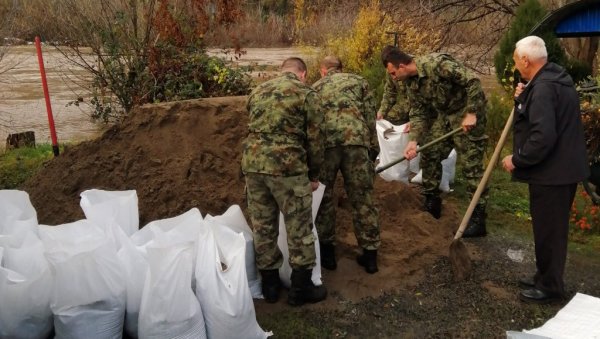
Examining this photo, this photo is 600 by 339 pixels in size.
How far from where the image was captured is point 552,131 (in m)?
3.45

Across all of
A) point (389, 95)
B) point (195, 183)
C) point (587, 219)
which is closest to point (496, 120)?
point (389, 95)

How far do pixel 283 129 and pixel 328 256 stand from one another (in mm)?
1170

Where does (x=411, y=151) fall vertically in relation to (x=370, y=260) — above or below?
above

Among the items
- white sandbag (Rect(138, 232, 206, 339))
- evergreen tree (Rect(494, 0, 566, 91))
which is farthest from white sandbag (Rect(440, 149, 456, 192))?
white sandbag (Rect(138, 232, 206, 339))

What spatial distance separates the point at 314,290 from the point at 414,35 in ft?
28.9

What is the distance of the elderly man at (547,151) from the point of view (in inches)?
137

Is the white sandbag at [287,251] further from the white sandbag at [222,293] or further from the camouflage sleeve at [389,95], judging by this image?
the camouflage sleeve at [389,95]

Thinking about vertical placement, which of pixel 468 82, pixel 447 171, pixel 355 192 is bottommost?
pixel 447 171

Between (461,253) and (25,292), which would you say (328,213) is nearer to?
(461,253)

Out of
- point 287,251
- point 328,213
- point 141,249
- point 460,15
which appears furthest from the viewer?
point 460,15

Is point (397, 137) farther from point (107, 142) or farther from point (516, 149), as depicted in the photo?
→ point (107, 142)

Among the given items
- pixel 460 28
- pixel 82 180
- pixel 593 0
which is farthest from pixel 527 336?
pixel 460 28

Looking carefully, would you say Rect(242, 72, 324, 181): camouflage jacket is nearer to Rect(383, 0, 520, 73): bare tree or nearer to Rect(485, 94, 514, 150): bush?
Rect(485, 94, 514, 150): bush

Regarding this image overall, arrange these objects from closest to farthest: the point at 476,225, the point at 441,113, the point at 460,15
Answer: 1. the point at 476,225
2. the point at 441,113
3. the point at 460,15
